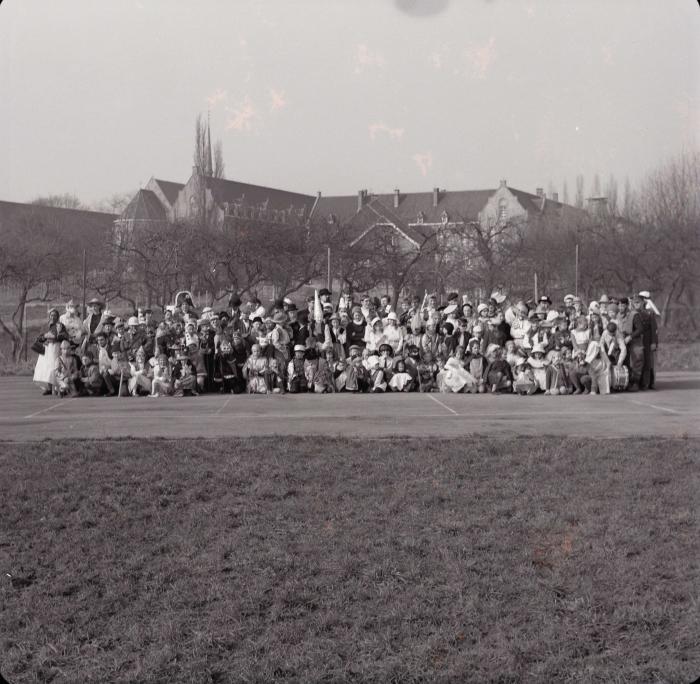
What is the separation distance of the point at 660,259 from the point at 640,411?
19680mm

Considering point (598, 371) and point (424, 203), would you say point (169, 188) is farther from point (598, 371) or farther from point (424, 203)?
point (598, 371)

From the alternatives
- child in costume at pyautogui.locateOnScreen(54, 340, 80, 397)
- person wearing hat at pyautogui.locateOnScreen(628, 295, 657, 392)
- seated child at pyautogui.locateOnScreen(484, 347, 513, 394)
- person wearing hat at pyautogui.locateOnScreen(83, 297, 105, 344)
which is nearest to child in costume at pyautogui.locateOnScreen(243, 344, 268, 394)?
child in costume at pyautogui.locateOnScreen(54, 340, 80, 397)

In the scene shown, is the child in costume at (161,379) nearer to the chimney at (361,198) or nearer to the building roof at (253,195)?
A: the building roof at (253,195)

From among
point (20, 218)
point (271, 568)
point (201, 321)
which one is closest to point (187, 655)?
point (271, 568)

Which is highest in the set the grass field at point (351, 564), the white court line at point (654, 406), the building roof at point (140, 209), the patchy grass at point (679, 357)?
the building roof at point (140, 209)

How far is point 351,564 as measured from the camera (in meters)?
6.85

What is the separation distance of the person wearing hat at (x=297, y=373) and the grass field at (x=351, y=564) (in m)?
6.93

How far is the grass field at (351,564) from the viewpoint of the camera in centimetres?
561

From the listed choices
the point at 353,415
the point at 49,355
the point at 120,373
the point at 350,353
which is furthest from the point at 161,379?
the point at 353,415

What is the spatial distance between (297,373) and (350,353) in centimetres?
118

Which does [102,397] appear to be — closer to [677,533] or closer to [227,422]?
[227,422]

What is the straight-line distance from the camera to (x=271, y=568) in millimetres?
6855

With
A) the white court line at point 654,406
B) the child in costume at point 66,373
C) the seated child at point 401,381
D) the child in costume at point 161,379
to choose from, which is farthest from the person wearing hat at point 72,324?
the white court line at point 654,406

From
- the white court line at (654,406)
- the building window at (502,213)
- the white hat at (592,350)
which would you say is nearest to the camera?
the white court line at (654,406)
